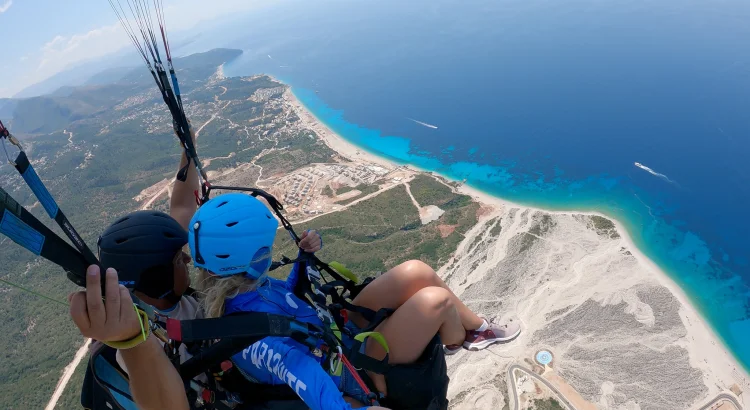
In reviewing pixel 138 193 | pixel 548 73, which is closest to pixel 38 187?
pixel 138 193

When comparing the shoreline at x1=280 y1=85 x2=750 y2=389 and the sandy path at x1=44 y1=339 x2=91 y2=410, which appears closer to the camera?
the sandy path at x1=44 y1=339 x2=91 y2=410

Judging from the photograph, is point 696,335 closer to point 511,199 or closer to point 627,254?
point 627,254

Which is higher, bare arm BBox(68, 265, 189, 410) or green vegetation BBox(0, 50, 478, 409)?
bare arm BBox(68, 265, 189, 410)

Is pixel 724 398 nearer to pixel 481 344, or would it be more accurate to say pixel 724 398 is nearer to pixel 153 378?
pixel 481 344

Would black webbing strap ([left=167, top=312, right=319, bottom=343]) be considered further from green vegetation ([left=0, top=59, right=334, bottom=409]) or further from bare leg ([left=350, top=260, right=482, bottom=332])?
green vegetation ([left=0, top=59, right=334, bottom=409])

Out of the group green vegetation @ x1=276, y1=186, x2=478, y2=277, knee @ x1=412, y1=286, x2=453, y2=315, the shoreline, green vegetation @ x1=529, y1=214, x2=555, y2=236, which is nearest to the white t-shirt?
knee @ x1=412, y1=286, x2=453, y2=315

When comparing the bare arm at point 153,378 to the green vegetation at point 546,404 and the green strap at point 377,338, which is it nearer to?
the green strap at point 377,338
